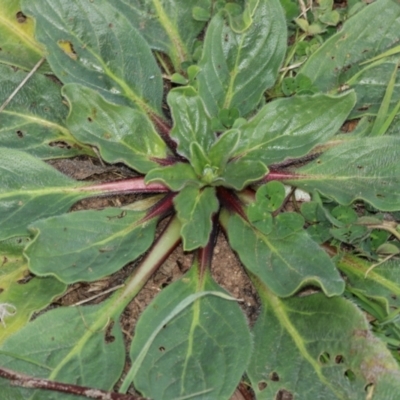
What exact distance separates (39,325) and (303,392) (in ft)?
3.30

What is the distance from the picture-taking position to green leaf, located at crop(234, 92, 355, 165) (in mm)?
2525

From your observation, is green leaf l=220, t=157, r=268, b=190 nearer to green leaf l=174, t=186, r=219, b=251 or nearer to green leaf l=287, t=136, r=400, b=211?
green leaf l=174, t=186, r=219, b=251

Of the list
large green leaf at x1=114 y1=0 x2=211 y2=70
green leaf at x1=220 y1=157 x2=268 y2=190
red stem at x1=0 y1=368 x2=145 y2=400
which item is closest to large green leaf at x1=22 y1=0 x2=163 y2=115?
large green leaf at x1=114 y1=0 x2=211 y2=70

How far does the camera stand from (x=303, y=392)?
7.79ft

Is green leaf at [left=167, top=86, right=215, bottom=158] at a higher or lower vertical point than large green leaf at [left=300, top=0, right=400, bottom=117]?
higher

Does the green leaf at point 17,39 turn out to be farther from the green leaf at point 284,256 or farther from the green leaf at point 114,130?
the green leaf at point 284,256

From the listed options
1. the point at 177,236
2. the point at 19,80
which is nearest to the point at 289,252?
the point at 177,236

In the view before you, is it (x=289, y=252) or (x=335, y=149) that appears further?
(x=335, y=149)

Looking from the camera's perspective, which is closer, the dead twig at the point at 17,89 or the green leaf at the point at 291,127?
the green leaf at the point at 291,127

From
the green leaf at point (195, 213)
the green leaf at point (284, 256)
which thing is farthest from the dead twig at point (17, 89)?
the green leaf at point (284, 256)

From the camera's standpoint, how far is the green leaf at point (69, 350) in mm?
2434

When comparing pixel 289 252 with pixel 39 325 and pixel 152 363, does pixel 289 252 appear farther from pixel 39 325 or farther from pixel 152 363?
pixel 39 325

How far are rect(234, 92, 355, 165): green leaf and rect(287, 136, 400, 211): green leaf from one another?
0.44 ft

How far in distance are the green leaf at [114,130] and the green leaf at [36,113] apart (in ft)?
0.88
